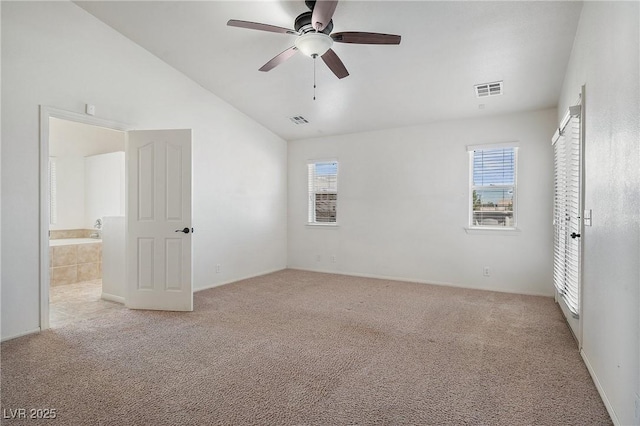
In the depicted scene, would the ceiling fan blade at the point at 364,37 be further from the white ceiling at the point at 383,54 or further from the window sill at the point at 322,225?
the window sill at the point at 322,225

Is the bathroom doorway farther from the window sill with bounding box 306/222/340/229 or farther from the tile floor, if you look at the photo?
the window sill with bounding box 306/222/340/229

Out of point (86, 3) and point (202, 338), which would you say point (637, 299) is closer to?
point (202, 338)

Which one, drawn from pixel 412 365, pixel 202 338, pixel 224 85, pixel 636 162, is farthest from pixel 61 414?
pixel 224 85

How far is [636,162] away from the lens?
66.7 inches

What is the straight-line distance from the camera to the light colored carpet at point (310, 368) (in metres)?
2.04

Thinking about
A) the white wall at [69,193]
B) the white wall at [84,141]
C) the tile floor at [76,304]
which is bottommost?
the tile floor at [76,304]

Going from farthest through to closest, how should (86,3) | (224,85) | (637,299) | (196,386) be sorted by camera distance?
(224,85), (86,3), (196,386), (637,299)

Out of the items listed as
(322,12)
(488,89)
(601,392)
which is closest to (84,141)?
(322,12)

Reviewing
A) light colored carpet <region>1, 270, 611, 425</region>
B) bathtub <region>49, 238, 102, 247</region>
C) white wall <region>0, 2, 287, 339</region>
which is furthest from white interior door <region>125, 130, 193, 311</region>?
bathtub <region>49, 238, 102, 247</region>

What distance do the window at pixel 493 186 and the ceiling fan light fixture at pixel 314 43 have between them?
3210 millimetres

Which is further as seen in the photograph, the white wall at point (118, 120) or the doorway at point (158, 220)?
the doorway at point (158, 220)

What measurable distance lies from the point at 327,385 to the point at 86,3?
14.5ft

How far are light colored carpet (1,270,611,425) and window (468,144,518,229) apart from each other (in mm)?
1428

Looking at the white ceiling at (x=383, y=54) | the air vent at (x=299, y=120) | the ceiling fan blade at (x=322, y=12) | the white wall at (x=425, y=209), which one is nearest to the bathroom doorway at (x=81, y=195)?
the white ceiling at (x=383, y=54)
